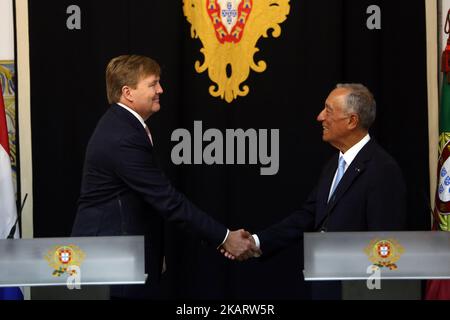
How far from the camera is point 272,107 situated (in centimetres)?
411

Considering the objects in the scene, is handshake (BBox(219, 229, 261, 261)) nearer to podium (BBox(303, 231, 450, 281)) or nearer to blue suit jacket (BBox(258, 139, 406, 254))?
blue suit jacket (BBox(258, 139, 406, 254))

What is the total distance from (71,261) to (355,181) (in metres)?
1.08

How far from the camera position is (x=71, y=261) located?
8.25 ft

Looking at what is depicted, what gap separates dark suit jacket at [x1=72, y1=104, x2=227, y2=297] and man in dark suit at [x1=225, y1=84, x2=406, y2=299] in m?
0.56

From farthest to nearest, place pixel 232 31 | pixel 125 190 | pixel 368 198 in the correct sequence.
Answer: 1. pixel 232 31
2. pixel 125 190
3. pixel 368 198

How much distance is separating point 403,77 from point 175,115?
1.12 metres

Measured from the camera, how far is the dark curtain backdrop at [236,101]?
4.05 metres

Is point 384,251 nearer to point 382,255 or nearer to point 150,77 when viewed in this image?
point 382,255

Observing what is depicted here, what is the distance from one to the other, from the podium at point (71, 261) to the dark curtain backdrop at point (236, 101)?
5.26ft

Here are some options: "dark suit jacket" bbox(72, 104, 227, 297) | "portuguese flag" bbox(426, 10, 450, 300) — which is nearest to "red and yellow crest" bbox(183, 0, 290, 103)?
"portuguese flag" bbox(426, 10, 450, 300)

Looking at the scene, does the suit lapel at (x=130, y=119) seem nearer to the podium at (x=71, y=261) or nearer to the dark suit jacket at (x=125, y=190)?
the dark suit jacket at (x=125, y=190)

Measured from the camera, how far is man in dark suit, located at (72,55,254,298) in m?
3.03

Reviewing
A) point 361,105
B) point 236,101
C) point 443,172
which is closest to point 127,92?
point 361,105

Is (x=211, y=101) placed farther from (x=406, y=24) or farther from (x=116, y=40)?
(x=406, y=24)
